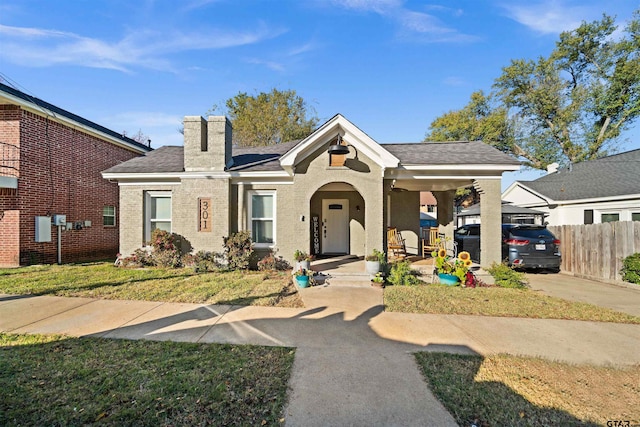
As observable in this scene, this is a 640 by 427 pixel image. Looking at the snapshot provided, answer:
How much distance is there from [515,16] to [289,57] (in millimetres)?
9612

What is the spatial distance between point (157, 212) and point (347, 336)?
29.7 ft

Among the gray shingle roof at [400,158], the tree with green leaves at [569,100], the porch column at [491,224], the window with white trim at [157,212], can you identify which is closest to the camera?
the porch column at [491,224]

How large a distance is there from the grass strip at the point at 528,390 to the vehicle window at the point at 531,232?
274 inches

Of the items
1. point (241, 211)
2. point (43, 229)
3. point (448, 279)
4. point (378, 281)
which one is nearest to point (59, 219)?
point (43, 229)

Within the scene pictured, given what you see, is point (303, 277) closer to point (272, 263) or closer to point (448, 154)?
point (272, 263)

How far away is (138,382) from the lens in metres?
3.18

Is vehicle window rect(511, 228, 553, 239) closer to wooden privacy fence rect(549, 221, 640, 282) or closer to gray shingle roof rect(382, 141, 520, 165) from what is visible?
wooden privacy fence rect(549, 221, 640, 282)

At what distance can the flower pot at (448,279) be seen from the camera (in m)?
8.02

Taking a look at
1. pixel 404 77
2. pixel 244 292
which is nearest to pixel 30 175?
pixel 244 292

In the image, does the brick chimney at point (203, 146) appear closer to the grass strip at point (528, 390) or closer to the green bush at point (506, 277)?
the grass strip at point (528, 390)

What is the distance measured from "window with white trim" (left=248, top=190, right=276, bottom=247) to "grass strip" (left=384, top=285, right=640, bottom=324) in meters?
4.69

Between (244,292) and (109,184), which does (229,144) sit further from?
(109,184)

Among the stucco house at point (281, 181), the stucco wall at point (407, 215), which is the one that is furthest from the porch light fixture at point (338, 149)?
the stucco wall at point (407, 215)

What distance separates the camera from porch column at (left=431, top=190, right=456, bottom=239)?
11859mm
